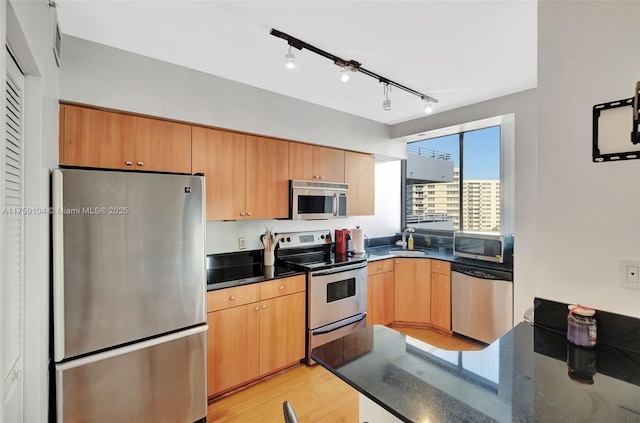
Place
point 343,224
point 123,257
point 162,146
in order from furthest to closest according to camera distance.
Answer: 1. point 343,224
2. point 162,146
3. point 123,257

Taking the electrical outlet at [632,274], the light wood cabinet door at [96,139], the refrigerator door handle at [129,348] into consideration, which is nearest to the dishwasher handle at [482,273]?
the electrical outlet at [632,274]

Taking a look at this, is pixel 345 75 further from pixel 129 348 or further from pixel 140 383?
pixel 140 383

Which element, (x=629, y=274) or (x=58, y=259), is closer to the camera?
(x=629, y=274)

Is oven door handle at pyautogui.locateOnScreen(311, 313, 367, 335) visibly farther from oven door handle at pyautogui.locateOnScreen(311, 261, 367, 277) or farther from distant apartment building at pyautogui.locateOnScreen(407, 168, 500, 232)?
distant apartment building at pyautogui.locateOnScreen(407, 168, 500, 232)

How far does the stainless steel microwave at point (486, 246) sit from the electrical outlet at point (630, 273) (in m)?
1.94

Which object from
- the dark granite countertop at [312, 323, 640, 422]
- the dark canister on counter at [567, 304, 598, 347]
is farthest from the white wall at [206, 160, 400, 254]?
the dark canister on counter at [567, 304, 598, 347]

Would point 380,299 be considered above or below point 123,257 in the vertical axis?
below

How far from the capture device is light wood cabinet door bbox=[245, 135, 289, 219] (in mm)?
2682

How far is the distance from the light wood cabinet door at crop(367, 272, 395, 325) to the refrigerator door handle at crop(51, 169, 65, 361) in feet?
8.89

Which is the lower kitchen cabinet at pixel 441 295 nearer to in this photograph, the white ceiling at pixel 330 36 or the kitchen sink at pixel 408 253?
the kitchen sink at pixel 408 253

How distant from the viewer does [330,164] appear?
331 centimetres

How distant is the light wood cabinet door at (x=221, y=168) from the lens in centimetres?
238

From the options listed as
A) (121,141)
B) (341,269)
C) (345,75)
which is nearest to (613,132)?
(345,75)

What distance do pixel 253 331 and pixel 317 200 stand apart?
1385 mm
